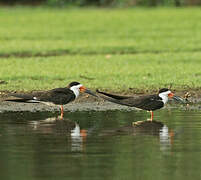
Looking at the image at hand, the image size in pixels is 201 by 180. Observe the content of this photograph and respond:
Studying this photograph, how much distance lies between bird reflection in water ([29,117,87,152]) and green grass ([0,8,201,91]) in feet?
12.5

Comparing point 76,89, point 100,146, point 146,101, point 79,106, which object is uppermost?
point 76,89

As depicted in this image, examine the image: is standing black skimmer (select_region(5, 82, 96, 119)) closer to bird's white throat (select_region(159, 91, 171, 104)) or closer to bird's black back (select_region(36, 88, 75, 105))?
bird's black back (select_region(36, 88, 75, 105))

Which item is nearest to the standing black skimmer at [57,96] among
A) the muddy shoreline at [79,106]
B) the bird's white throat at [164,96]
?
the muddy shoreline at [79,106]

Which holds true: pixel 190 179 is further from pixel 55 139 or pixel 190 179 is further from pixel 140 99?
pixel 140 99

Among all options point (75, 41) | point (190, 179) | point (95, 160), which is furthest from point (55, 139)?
point (75, 41)

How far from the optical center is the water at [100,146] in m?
8.38

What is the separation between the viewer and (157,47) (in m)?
23.6

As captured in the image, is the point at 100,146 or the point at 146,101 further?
the point at 146,101

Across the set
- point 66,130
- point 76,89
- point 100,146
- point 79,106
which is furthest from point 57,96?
point 100,146

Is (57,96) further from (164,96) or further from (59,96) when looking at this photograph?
(164,96)

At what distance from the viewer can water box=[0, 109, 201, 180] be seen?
8.38 m

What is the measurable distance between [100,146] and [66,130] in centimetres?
158

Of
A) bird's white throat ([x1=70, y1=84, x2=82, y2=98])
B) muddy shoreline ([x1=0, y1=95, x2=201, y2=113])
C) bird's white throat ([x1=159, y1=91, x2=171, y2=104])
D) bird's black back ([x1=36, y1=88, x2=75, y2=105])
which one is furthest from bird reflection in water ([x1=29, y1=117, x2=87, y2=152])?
bird's white throat ([x1=159, y1=91, x2=171, y2=104])

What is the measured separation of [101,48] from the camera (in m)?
23.5
